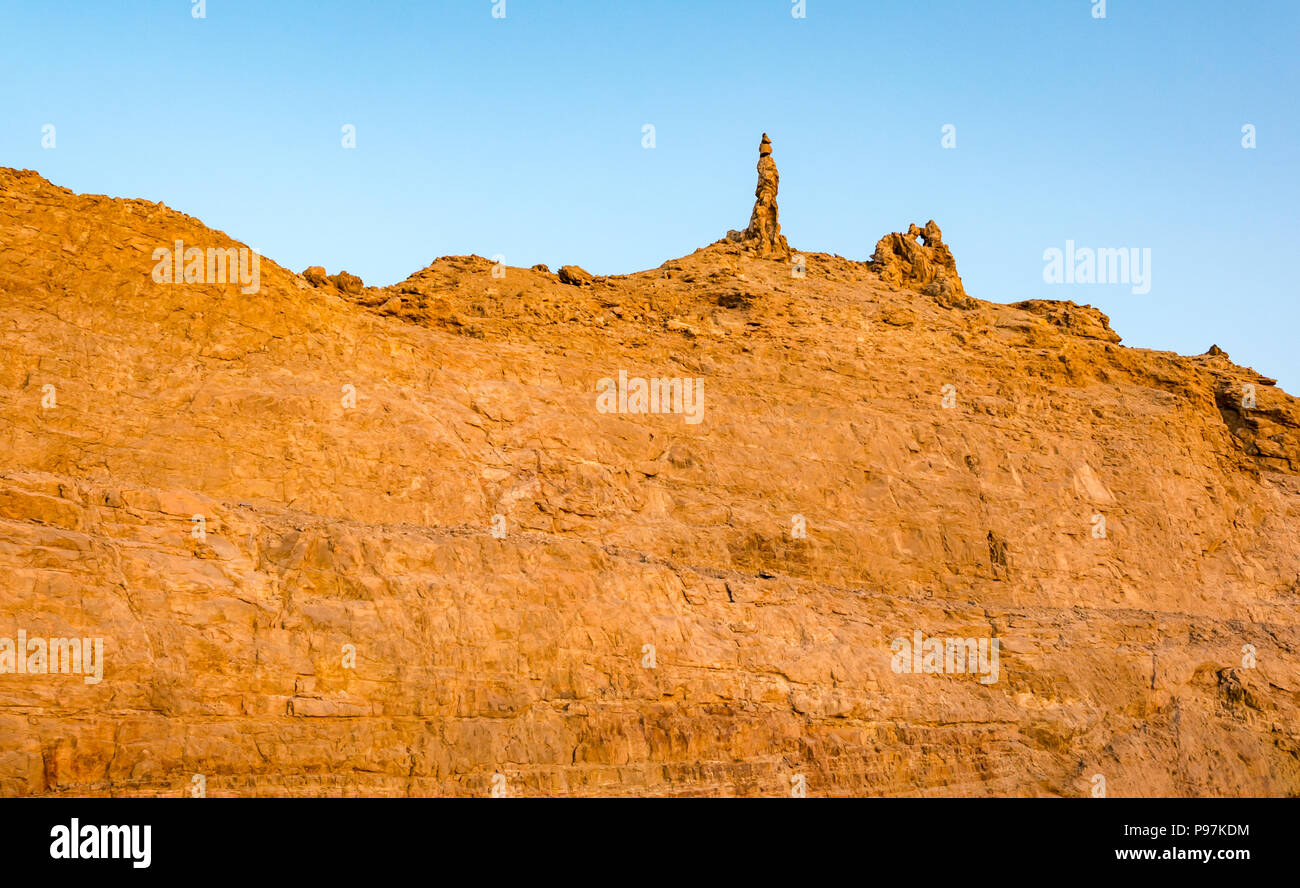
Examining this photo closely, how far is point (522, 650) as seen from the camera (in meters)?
21.5

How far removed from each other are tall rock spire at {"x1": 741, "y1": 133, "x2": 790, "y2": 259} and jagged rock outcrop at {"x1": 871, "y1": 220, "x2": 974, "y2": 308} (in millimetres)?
3121

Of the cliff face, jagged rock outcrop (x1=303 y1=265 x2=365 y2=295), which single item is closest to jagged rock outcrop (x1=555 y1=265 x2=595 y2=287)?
the cliff face

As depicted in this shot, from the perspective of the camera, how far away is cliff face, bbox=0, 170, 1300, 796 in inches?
763

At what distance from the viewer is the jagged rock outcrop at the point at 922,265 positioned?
35469mm

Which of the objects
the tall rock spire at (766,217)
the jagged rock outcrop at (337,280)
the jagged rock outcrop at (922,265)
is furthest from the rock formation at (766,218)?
the jagged rock outcrop at (337,280)

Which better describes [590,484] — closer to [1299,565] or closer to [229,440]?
[229,440]

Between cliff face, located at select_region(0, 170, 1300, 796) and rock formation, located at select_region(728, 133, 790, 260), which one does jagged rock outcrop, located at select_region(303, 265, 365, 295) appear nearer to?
cliff face, located at select_region(0, 170, 1300, 796)

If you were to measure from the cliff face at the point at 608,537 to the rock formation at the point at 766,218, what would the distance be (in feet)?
6.29

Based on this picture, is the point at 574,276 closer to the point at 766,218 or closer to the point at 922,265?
the point at 766,218

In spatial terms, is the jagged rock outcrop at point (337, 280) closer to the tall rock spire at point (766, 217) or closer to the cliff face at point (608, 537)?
the cliff face at point (608, 537)

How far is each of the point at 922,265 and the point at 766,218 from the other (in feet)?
16.6
